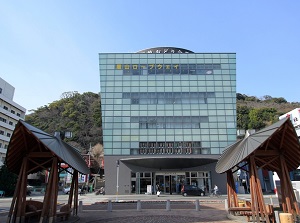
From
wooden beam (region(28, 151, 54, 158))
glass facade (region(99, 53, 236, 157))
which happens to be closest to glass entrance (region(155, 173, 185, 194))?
glass facade (region(99, 53, 236, 157))

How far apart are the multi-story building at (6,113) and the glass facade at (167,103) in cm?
2717

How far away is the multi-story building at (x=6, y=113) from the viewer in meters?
A: 54.1

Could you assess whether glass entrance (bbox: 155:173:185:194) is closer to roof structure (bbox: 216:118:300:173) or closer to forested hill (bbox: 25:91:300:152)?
roof structure (bbox: 216:118:300:173)

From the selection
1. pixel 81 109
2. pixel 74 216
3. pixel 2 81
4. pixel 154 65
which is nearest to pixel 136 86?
pixel 154 65

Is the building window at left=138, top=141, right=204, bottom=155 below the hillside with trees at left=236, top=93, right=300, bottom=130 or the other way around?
below

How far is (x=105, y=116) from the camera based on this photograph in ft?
138

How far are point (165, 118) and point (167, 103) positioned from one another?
274 centimetres

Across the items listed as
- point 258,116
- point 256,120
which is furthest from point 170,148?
point 258,116

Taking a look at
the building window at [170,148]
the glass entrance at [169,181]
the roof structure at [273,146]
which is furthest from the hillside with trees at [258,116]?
the roof structure at [273,146]

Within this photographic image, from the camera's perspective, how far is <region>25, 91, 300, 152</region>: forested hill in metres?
80.8

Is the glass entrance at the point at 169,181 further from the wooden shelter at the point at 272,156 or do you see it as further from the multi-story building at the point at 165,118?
the wooden shelter at the point at 272,156

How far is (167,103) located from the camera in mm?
42781

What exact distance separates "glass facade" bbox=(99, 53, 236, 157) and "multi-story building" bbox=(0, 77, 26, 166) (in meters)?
27.2

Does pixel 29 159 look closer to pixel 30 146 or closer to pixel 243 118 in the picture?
pixel 30 146
